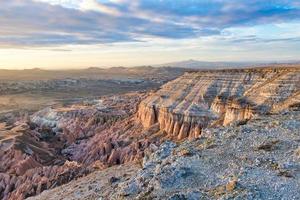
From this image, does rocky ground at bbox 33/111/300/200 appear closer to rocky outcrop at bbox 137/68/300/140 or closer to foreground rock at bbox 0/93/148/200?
foreground rock at bbox 0/93/148/200

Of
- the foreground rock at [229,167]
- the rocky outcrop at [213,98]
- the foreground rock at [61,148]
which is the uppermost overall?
the foreground rock at [229,167]

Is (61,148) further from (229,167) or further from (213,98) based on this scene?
(229,167)

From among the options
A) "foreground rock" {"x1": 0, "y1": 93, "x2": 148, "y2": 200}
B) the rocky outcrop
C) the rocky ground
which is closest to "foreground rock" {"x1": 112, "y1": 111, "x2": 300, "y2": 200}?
the rocky ground

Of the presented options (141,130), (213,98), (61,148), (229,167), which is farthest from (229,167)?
(61,148)

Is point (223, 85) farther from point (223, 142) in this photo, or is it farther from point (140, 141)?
point (223, 142)

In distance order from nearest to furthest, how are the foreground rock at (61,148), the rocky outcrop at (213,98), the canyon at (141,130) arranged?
1. the canyon at (141,130)
2. the foreground rock at (61,148)
3. the rocky outcrop at (213,98)

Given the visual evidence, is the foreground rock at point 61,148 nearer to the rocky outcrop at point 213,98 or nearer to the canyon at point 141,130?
the canyon at point 141,130

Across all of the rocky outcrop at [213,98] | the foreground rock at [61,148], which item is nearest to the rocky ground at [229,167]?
the foreground rock at [61,148]

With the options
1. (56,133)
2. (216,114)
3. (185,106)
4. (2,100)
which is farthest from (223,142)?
(2,100)
